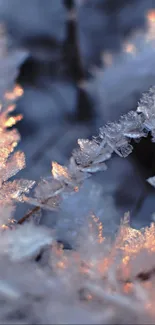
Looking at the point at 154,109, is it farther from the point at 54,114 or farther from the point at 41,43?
the point at 41,43

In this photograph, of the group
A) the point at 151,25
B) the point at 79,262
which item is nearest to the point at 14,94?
the point at 151,25

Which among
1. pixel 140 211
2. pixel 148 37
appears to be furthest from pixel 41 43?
pixel 140 211

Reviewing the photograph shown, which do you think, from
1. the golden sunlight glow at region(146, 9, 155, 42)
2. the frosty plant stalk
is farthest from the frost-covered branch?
the golden sunlight glow at region(146, 9, 155, 42)

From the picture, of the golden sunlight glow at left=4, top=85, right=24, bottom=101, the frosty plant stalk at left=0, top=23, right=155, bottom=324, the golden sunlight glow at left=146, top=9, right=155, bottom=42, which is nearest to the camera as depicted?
the frosty plant stalk at left=0, top=23, right=155, bottom=324

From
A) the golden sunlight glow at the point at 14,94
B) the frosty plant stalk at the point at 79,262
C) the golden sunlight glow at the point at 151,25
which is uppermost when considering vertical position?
the golden sunlight glow at the point at 151,25

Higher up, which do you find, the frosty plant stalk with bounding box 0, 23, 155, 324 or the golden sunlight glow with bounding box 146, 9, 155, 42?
the golden sunlight glow with bounding box 146, 9, 155, 42

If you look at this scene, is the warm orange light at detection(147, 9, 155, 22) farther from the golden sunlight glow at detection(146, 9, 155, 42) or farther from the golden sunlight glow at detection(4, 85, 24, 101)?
the golden sunlight glow at detection(4, 85, 24, 101)

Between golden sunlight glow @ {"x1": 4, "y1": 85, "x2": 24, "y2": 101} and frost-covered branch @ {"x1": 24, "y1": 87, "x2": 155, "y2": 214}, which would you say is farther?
golden sunlight glow @ {"x1": 4, "y1": 85, "x2": 24, "y2": 101}

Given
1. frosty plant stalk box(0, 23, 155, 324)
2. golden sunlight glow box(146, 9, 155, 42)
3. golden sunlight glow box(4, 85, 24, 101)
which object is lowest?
frosty plant stalk box(0, 23, 155, 324)

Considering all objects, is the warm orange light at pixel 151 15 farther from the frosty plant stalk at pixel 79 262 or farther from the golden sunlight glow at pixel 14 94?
the frosty plant stalk at pixel 79 262

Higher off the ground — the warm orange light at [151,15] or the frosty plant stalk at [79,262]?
the warm orange light at [151,15]

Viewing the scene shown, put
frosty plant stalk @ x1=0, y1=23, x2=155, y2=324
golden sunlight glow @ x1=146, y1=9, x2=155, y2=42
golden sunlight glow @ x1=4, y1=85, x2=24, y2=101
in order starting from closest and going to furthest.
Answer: frosty plant stalk @ x1=0, y1=23, x2=155, y2=324 < golden sunlight glow @ x1=4, y1=85, x2=24, y2=101 < golden sunlight glow @ x1=146, y1=9, x2=155, y2=42

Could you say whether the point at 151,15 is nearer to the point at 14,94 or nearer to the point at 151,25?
the point at 151,25

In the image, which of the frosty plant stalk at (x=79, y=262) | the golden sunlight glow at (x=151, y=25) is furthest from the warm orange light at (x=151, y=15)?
the frosty plant stalk at (x=79, y=262)
